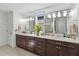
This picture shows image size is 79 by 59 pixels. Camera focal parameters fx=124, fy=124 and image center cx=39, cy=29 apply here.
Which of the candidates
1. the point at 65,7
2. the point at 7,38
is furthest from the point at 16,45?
the point at 65,7

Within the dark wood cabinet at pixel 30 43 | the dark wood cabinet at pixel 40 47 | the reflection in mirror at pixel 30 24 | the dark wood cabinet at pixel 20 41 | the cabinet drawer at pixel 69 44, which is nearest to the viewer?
the cabinet drawer at pixel 69 44

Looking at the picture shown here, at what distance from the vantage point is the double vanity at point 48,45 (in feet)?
10.5

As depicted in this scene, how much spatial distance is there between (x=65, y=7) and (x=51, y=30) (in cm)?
101

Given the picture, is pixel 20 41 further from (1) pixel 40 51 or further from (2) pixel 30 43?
(1) pixel 40 51

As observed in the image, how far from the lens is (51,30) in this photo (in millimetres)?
4441

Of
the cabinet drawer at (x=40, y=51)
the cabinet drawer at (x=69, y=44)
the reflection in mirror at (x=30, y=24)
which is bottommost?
the cabinet drawer at (x=40, y=51)

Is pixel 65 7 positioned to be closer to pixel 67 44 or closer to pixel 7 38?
pixel 67 44

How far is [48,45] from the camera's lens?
13.0 feet

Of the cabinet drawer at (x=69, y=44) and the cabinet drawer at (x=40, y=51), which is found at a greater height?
the cabinet drawer at (x=69, y=44)

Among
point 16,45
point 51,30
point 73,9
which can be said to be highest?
point 73,9

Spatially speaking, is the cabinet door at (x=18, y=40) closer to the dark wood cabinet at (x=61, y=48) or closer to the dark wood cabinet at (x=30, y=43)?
the dark wood cabinet at (x=30, y=43)

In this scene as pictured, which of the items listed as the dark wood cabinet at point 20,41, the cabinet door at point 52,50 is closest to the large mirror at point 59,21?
the cabinet door at point 52,50

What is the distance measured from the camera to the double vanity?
10.5 ft

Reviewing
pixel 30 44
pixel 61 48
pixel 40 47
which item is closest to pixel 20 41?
pixel 30 44
